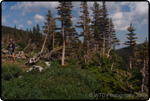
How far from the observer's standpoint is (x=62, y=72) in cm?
1365

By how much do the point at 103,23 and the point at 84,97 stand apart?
2502 cm

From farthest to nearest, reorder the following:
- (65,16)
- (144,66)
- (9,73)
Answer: (65,16) → (9,73) → (144,66)

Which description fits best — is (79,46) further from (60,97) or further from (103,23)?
(60,97)

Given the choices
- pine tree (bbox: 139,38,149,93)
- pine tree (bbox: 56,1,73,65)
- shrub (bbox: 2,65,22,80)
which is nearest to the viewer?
pine tree (bbox: 139,38,149,93)

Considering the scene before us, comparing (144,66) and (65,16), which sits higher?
(65,16)

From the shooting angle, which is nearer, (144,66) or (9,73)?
(144,66)

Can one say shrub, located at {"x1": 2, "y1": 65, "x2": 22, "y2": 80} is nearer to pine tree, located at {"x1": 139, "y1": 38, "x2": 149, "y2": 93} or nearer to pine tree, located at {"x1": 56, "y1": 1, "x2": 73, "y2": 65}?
pine tree, located at {"x1": 56, "y1": 1, "x2": 73, "y2": 65}

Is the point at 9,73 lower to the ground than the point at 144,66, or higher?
lower

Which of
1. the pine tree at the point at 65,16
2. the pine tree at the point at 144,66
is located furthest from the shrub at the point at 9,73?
the pine tree at the point at 144,66

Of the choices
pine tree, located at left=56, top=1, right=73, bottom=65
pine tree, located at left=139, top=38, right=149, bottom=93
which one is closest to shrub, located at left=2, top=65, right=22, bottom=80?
pine tree, located at left=56, top=1, right=73, bottom=65

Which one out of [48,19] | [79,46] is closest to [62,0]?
[48,19]

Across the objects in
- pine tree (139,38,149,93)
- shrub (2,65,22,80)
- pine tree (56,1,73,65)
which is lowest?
shrub (2,65,22,80)

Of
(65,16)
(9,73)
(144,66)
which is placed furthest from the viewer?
(65,16)

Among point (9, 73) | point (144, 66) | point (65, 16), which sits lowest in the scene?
point (9, 73)
